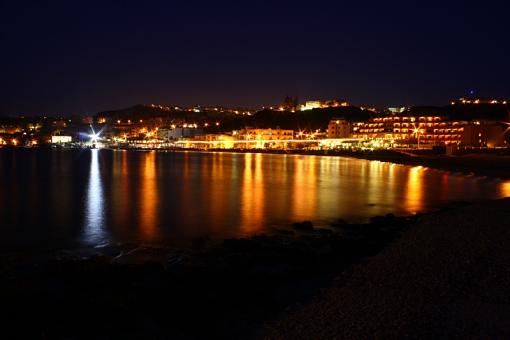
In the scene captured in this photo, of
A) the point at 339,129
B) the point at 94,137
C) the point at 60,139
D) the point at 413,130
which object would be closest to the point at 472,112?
the point at 413,130

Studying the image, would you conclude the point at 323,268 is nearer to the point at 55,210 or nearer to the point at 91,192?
the point at 55,210

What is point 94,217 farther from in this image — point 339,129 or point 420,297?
point 339,129

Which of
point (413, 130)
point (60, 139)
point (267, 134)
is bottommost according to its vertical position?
point (60, 139)

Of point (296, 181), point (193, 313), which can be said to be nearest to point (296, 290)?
point (193, 313)

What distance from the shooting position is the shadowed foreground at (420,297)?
387 cm

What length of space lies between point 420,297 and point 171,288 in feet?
9.93

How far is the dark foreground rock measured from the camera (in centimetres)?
482

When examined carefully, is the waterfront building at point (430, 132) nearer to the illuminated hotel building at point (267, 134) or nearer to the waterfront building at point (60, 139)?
the illuminated hotel building at point (267, 134)

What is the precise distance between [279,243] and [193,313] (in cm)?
404

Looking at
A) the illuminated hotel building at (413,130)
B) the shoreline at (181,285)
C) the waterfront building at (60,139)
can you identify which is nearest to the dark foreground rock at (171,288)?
the shoreline at (181,285)

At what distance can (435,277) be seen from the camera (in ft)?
17.4

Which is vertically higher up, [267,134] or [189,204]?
[267,134]

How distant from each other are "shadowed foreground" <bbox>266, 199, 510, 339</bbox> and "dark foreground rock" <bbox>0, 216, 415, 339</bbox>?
0.51 metres

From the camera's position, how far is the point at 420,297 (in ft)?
15.2
